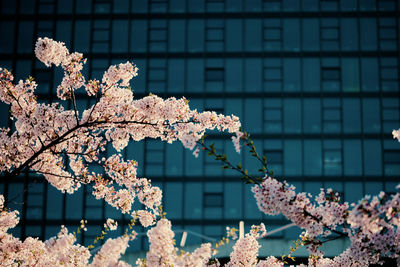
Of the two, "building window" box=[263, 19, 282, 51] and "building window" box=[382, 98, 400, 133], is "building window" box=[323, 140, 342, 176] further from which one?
"building window" box=[263, 19, 282, 51]

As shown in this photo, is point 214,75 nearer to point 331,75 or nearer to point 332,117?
point 331,75

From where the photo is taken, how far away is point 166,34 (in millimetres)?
37875

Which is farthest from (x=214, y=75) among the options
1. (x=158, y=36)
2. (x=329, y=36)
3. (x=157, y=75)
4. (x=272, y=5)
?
(x=329, y=36)

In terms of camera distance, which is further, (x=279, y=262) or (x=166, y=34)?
(x=166, y=34)

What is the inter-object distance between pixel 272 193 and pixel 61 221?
1244 inches

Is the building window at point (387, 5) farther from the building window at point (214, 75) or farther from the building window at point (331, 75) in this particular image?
the building window at point (214, 75)

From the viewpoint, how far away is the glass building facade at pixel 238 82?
35.7 m

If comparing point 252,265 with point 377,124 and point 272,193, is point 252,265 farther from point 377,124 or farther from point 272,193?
point 377,124

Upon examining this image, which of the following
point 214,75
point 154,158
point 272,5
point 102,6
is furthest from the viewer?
point 102,6

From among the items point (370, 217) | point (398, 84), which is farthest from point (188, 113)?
point (398, 84)

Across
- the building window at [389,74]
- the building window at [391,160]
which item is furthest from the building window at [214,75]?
the building window at [391,160]

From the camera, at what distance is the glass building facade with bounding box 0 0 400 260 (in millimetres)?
35688

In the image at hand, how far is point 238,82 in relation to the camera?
37.0 meters

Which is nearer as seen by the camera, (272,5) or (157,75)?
(157,75)
